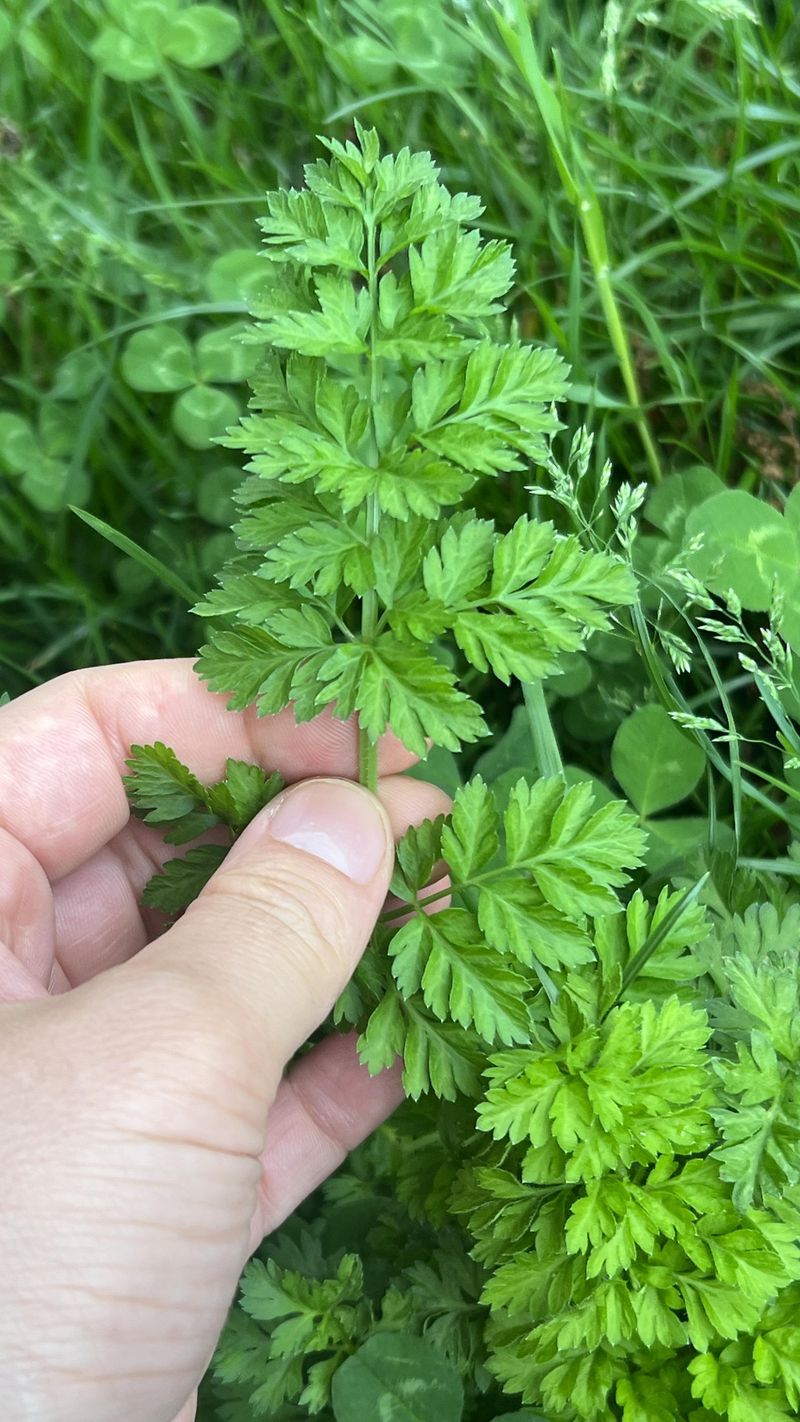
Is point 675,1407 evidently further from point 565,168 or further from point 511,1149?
point 565,168

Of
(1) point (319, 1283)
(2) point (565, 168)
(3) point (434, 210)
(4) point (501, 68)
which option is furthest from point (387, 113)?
(1) point (319, 1283)

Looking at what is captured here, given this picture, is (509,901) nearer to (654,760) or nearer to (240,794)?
(240,794)

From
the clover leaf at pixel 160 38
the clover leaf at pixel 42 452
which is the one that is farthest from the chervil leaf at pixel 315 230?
the clover leaf at pixel 160 38

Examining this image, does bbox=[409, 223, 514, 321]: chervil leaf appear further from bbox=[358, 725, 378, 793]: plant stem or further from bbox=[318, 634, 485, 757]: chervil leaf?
bbox=[358, 725, 378, 793]: plant stem

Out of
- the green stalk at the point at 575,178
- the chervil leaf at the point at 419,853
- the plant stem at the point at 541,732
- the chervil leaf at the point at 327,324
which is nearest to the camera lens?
the chervil leaf at the point at 327,324

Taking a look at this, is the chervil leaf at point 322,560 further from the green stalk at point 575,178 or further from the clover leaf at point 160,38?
the clover leaf at point 160,38

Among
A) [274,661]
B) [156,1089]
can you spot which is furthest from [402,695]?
[156,1089]

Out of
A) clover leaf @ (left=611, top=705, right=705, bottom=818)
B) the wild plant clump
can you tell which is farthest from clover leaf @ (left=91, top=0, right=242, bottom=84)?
clover leaf @ (left=611, top=705, right=705, bottom=818)
